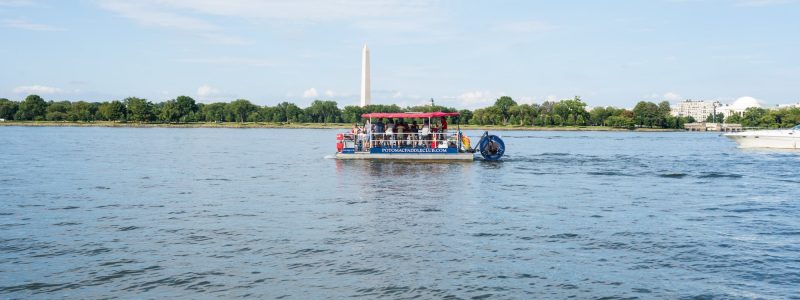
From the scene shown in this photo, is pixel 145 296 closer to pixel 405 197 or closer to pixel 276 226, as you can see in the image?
pixel 276 226

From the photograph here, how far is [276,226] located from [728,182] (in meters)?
26.8

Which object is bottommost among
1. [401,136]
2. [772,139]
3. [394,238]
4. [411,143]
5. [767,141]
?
[394,238]

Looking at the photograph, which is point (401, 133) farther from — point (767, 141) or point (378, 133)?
point (767, 141)

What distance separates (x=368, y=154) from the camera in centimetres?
4988

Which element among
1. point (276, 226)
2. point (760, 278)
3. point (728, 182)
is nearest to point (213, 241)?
point (276, 226)

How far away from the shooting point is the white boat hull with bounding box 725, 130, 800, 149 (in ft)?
231

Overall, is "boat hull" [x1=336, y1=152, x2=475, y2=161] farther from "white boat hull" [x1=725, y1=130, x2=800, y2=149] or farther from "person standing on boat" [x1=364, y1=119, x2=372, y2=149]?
"white boat hull" [x1=725, y1=130, x2=800, y2=149]

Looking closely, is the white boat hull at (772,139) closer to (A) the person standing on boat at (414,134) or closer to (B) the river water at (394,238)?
(B) the river water at (394,238)

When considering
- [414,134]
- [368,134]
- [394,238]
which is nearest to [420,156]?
[414,134]

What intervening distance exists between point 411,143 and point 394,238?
3106cm

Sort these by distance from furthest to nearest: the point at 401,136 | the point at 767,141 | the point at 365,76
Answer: the point at 365,76 → the point at 767,141 → the point at 401,136

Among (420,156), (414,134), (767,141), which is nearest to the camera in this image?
(420,156)

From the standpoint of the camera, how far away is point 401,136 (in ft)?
165

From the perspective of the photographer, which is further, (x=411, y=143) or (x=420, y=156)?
(x=411, y=143)
